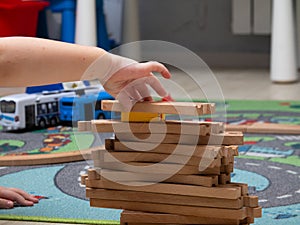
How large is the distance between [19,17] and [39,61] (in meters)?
1.40

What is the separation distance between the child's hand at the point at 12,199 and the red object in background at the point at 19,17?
43.4 inches

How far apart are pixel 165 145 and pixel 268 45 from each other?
1969 millimetres

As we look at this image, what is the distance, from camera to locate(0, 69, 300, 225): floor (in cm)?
201

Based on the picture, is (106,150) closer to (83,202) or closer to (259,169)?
(83,202)

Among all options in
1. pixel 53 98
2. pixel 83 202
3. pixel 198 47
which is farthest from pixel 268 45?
pixel 83 202

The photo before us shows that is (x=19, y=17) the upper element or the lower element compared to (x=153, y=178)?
upper

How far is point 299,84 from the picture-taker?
2.23 metres

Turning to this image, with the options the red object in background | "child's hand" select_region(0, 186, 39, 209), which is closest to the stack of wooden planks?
"child's hand" select_region(0, 186, 39, 209)

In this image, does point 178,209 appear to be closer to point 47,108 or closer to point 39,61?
point 39,61

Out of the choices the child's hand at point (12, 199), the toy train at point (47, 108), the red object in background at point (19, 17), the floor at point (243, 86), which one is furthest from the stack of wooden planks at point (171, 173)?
the red object in background at point (19, 17)

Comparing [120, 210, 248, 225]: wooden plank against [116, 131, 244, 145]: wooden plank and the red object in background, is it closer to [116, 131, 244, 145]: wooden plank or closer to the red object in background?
[116, 131, 244, 145]: wooden plank

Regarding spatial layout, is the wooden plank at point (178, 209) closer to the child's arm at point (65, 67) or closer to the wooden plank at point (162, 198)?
the wooden plank at point (162, 198)

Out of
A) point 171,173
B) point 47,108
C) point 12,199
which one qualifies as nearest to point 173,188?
point 171,173

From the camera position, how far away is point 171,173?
0.82 meters
